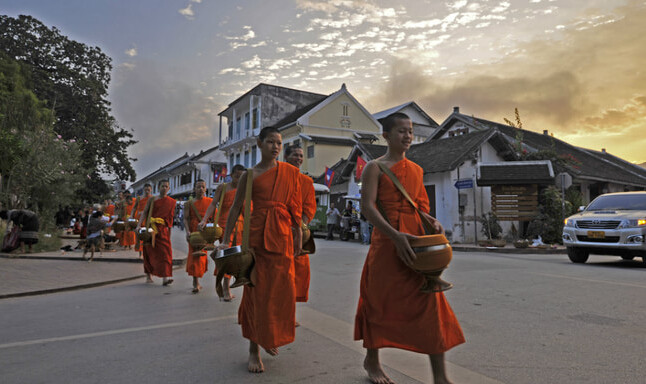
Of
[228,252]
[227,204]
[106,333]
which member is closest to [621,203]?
[227,204]

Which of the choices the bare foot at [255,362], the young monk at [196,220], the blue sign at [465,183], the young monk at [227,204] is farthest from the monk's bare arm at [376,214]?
the blue sign at [465,183]

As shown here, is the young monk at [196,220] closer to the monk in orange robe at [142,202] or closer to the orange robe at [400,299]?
the monk in orange robe at [142,202]

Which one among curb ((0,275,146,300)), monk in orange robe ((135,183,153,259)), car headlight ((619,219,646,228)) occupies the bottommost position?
curb ((0,275,146,300))

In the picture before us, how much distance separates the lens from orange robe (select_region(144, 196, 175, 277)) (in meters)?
8.30

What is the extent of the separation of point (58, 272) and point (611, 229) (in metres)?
12.1

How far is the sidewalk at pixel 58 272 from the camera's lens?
816 centimetres

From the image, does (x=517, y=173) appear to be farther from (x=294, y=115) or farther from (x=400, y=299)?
(x=294, y=115)

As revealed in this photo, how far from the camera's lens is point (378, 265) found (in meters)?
3.06

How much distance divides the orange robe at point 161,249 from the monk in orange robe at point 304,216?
372cm

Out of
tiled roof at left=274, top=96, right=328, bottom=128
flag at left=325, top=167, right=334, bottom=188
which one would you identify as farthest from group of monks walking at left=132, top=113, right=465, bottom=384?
tiled roof at left=274, top=96, right=328, bottom=128

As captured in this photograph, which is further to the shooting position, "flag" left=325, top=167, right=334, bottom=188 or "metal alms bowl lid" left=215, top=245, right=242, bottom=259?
"flag" left=325, top=167, right=334, bottom=188

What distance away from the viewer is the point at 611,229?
406 inches

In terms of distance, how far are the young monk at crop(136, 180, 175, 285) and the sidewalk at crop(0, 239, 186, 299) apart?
3.95 feet

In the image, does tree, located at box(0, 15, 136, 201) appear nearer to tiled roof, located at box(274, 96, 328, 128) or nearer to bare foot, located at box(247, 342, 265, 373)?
tiled roof, located at box(274, 96, 328, 128)
